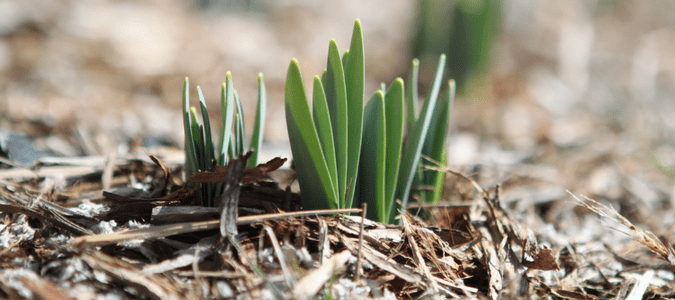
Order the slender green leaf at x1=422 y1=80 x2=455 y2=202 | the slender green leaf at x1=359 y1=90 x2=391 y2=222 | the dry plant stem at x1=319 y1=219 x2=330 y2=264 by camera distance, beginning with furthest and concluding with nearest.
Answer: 1. the slender green leaf at x1=422 y1=80 x2=455 y2=202
2. the slender green leaf at x1=359 y1=90 x2=391 y2=222
3. the dry plant stem at x1=319 y1=219 x2=330 y2=264

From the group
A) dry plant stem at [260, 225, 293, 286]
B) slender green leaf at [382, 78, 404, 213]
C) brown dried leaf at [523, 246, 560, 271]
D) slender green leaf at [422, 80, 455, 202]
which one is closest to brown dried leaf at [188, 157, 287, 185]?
dry plant stem at [260, 225, 293, 286]

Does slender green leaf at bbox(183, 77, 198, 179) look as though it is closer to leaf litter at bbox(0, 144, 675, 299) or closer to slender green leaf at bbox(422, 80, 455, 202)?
leaf litter at bbox(0, 144, 675, 299)

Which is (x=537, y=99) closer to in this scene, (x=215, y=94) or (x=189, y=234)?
(x=215, y=94)

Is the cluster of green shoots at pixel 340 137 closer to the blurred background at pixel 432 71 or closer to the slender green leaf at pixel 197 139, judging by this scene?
the slender green leaf at pixel 197 139

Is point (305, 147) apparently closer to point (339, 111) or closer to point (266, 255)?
point (339, 111)

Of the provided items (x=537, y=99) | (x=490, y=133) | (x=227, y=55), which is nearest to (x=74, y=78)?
(x=227, y=55)

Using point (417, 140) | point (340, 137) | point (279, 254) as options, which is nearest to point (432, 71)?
point (417, 140)

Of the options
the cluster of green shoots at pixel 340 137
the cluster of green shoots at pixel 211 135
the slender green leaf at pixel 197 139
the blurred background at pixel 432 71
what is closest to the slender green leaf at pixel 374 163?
the cluster of green shoots at pixel 340 137

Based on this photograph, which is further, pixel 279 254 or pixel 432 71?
pixel 432 71

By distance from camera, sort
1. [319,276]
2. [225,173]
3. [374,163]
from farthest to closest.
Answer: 1. [374,163]
2. [225,173]
3. [319,276]
